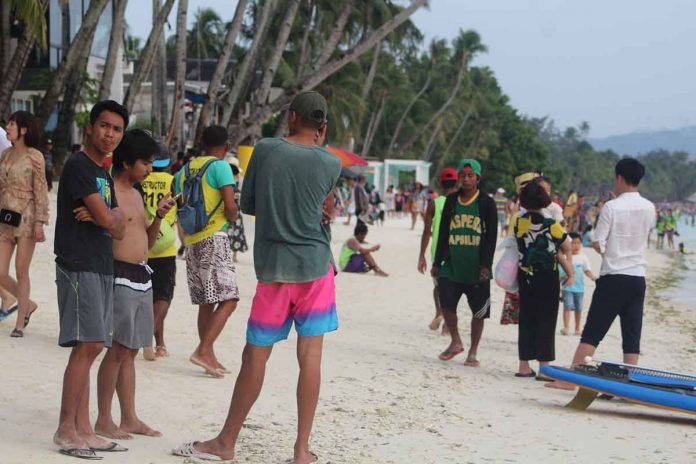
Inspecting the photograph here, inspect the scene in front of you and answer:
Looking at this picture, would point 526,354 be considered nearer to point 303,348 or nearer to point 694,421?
point 694,421

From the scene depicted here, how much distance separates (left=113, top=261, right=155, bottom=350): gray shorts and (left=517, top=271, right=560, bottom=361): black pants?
157 inches

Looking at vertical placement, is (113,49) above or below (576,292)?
above

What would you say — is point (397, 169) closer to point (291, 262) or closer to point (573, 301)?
point (573, 301)

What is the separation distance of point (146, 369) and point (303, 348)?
2.57m

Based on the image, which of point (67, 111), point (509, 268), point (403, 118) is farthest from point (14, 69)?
point (403, 118)

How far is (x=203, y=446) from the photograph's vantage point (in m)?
5.04

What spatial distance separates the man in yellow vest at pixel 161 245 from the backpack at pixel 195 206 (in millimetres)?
211

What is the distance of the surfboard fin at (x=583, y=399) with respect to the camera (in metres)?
7.24

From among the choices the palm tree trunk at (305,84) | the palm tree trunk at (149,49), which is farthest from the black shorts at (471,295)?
the palm tree trunk at (305,84)

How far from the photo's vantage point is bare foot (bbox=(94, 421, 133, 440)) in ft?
17.1

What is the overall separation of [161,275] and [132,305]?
2.29 meters

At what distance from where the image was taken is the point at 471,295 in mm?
8750

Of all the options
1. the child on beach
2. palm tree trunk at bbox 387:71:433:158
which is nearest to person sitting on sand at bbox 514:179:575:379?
the child on beach

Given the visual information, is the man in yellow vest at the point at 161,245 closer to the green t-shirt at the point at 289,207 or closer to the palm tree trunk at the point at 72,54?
the green t-shirt at the point at 289,207
